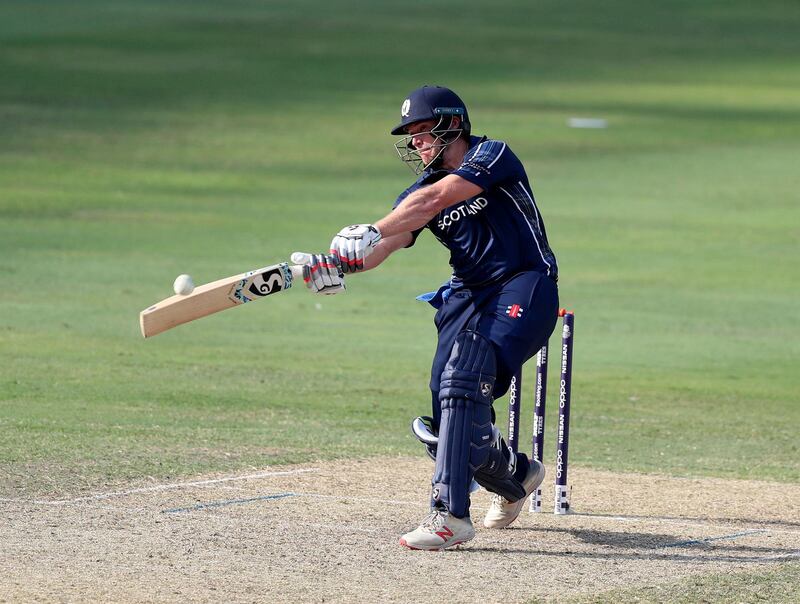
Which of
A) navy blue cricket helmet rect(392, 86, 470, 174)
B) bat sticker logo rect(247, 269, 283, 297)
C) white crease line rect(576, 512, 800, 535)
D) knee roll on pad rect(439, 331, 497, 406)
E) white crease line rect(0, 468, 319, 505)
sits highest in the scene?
navy blue cricket helmet rect(392, 86, 470, 174)

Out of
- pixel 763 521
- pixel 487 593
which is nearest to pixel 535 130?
pixel 763 521

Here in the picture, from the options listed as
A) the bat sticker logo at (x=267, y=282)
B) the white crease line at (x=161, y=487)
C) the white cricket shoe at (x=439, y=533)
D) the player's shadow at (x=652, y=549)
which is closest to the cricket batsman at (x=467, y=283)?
the white cricket shoe at (x=439, y=533)

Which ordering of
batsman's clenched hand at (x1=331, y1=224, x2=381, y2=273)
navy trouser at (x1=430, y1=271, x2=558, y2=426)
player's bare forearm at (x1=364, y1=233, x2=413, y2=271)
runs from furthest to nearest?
player's bare forearm at (x1=364, y1=233, x2=413, y2=271) → navy trouser at (x1=430, y1=271, x2=558, y2=426) → batsman's clenched hand at (x1=331, y1=224, x2=381, y2=273)

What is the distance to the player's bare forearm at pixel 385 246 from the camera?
22.1 feet

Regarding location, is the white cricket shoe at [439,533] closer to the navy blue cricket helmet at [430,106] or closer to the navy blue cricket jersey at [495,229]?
the navy blue cricket jersey at [495,229]

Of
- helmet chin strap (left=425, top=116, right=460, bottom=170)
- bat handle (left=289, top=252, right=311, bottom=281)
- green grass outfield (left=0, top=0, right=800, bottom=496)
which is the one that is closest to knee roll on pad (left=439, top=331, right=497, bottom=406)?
bat handle (left=289, top=252, right=311, bottom=281)

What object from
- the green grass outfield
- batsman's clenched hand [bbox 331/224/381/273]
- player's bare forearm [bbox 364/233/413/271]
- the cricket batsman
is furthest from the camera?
the green grass outfield

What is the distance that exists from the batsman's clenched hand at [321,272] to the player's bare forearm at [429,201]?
0.24 metres

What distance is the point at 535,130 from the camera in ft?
92.4

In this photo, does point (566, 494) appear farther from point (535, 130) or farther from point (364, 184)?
point (535, 130)

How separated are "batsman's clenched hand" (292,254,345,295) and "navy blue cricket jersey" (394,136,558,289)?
43 cm

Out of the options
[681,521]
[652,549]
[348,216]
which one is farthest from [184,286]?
[348,216]

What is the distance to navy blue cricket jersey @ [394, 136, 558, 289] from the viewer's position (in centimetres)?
648

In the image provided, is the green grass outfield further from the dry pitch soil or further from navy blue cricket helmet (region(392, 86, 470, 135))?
navy blue cricket helmet (region(392, 86, 470, 135))
